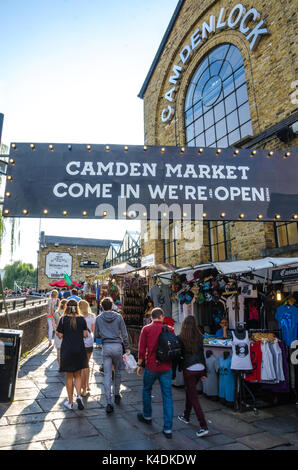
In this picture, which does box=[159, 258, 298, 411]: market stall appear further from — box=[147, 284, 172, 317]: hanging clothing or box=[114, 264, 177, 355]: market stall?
box=[114, 264, 177, 355]: market stall

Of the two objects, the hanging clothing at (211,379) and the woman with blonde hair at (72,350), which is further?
the hanging clothing at (211,379)

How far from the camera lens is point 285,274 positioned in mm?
6184

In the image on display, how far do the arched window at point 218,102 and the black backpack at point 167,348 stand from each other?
7.94m

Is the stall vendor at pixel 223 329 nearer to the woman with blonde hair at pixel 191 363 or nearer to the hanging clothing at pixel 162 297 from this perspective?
the hanging clothing at pixel 162 297

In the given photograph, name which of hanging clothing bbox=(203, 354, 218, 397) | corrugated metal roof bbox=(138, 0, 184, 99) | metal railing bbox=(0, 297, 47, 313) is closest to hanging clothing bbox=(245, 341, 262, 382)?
hanging clothing bbox=(203, 354, 218, 397)

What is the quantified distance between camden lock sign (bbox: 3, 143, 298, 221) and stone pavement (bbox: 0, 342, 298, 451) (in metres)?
2.83

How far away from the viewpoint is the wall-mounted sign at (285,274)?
19.7 ft

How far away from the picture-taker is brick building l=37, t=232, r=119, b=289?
44250mm

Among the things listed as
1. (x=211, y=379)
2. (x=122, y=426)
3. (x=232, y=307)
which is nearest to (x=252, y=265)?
(x=232, y=307)

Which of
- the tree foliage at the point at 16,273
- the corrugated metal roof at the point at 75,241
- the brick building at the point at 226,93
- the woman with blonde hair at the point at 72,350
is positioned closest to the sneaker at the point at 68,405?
the woman with blonde hair at the point at 72,350

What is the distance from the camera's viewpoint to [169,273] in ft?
29.3

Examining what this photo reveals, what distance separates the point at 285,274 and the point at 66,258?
4275cm

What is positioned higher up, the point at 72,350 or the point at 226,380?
the point at 72,350

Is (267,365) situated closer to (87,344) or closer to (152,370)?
(152,370)
